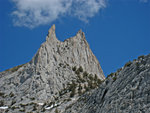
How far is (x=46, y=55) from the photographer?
74562 mm

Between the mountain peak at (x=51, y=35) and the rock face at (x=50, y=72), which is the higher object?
the mountain peak at (x=51, y=35)

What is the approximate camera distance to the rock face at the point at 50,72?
63.2 meters

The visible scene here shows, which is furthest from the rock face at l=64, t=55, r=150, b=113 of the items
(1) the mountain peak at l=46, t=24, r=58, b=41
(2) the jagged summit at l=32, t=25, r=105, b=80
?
(1) the mountain peak at l=46, t=24, r=58, b=41

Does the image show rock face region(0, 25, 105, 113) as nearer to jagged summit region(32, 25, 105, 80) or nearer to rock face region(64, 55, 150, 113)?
jagged summit region(32, 25, 105, 80)

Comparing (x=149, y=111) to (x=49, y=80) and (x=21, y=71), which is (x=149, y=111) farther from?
(x=21, y=71)

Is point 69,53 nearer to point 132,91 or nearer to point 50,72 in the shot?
point 50,72

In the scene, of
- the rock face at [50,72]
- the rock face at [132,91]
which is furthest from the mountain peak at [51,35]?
the rock face at [132,91]

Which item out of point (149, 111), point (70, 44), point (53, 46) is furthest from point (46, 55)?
point (149, 111)

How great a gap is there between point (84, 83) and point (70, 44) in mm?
20876

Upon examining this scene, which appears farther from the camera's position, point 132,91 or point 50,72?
point 50,72

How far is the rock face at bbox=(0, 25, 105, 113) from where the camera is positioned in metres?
63.2

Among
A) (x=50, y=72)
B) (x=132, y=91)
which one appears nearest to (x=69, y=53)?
(x=50, y=72)

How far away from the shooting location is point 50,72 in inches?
2773

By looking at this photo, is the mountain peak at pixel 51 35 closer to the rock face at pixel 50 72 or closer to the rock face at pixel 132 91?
the rock face at pixel 50 72
